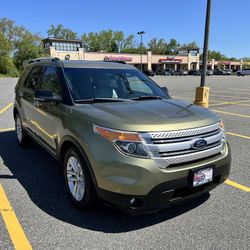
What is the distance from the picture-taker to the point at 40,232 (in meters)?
2.94

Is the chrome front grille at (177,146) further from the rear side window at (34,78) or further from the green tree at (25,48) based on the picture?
the green tree at (25,48)

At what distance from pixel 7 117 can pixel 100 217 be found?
7.14m

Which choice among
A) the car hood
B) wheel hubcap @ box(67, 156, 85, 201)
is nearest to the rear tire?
wheel hubcap @ box(67, 156, 85, 201)

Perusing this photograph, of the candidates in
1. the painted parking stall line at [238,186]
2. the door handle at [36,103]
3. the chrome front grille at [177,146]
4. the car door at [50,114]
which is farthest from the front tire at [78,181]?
the painted parking stall line at [238,186]

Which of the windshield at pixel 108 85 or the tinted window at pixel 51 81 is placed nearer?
the windshield at pixel 108 85

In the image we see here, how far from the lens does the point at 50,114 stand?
154 inches

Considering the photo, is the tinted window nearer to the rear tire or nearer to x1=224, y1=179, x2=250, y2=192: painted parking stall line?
the rear tire

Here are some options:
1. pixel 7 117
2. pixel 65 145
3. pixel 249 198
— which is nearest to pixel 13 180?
pixel 65 145

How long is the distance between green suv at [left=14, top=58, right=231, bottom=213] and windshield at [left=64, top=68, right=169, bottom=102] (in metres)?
0.01

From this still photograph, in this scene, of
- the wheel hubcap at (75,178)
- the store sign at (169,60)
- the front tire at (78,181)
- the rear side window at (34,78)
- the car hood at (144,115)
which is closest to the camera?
the car hood at (144,115)

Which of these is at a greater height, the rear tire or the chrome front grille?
the chrome front grille

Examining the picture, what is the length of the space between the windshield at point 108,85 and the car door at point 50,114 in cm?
24

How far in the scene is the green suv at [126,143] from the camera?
8.85 feet

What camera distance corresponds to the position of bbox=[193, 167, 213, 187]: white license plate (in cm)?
289
